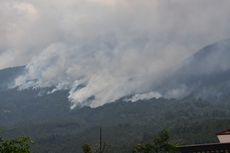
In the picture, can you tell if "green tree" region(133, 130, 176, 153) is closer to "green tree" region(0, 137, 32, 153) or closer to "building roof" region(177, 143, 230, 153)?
"green tree" region(0, 137, 32, 153)

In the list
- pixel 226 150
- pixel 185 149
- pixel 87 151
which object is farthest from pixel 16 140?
pixel 226 150

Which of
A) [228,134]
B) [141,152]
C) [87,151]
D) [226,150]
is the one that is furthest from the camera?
[141,152]

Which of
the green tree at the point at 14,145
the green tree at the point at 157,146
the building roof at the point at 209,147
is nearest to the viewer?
the building roof at the point at 209,147

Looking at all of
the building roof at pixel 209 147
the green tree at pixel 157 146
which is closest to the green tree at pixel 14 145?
the building roof at pixel 209 147

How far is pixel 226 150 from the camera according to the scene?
2439 cm

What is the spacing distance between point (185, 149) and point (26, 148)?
9.58 meters

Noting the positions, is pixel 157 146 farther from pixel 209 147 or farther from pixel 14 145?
pixel 209 147

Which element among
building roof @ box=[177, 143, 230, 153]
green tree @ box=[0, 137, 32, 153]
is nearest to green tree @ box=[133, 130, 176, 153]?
green tree @ box=[0, 137, 32, 153]

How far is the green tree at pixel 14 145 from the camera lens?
27.8 m

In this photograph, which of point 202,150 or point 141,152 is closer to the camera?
point 202,150

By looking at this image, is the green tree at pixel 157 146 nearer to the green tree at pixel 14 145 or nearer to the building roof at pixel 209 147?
the green tree at pixel 14 145

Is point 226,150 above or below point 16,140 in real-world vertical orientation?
below

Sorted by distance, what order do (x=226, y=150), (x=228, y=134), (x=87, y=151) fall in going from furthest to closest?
(x=87, y=151)
(x=228, y=134)
(x=226, y=150)

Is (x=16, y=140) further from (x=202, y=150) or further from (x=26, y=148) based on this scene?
(x=202, y=150)
